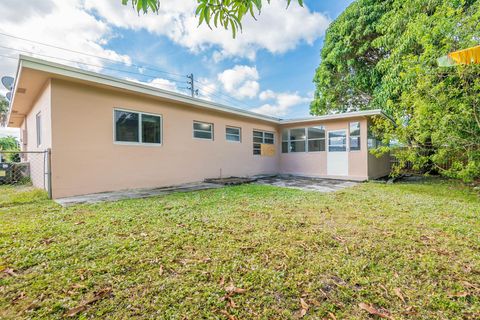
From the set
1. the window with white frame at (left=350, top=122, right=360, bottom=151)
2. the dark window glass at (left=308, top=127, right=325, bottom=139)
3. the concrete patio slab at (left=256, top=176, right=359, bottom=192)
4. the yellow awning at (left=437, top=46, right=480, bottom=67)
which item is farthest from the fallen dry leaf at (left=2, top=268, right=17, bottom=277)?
the dark window glass at (left=308, top=127, right=325, bottom=139)

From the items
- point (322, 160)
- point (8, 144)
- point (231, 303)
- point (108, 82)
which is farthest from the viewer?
point (8, 144)

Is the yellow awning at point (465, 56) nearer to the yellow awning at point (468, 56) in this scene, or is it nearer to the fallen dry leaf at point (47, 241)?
the yellow awning at point (468, 56)

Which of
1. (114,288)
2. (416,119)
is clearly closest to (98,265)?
(114,288)

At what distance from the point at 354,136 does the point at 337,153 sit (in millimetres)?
981

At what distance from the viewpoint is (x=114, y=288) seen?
1.70 metres

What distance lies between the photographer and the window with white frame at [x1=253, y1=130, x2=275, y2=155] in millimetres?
10398

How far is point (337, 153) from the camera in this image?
9625mm

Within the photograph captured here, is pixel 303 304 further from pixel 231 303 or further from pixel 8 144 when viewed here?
pixel 8 144

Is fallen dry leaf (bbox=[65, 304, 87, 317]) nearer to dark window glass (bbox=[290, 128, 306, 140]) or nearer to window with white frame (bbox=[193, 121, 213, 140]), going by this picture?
window with white frame (bbox=[193, 121, 213, 140])

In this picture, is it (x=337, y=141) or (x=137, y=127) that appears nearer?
(x=137, y=127)

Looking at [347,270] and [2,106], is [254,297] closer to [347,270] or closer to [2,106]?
[347,270]

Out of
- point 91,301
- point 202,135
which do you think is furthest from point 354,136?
point 91,301

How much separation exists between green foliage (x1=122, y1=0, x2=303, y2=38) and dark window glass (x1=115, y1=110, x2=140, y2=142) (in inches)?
205

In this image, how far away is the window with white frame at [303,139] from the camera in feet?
33.1
